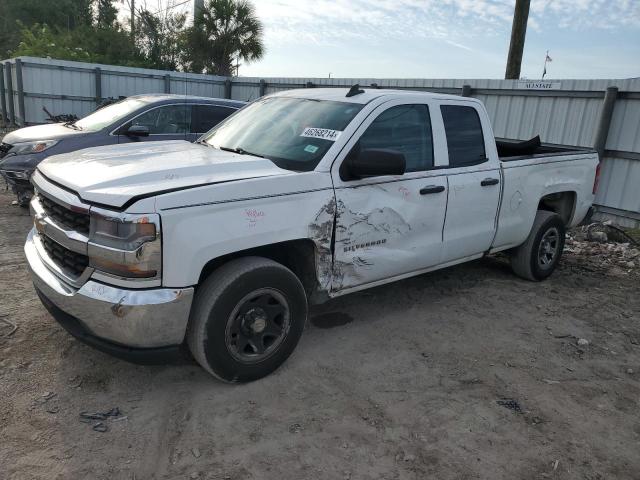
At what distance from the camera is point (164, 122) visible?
7836 mm

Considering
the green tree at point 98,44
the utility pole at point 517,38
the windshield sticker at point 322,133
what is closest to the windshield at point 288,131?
the windshield sticker at point 322,133

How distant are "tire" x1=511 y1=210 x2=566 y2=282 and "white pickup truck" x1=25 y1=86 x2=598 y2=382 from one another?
74 centimetres

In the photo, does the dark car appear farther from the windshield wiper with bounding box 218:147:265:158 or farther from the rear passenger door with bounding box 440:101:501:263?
the rear passenger door with bounding box 440:101:501:263

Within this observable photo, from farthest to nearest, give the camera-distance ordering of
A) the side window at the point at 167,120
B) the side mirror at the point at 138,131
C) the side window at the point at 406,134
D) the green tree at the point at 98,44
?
1. the green tree at the point at 98,44
2. the side window at the point at 167,120
3. the side mirror at the point at 138,131
4. the side window at the point at 406,134

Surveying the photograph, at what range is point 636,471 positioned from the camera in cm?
292

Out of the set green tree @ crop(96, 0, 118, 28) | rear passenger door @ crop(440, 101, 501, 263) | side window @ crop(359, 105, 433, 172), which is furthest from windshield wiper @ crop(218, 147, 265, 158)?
green tree @ crop(96, 0, 118, 28)

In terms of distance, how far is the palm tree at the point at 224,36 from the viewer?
22.8m

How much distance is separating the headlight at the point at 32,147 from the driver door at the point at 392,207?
5016 millimetres

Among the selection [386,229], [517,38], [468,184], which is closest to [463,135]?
[468,184]

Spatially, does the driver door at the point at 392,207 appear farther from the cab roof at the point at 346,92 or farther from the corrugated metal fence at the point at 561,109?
the corrugated metal fence at the point at 561,109

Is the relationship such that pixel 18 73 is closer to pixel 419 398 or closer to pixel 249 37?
pixel 249 37

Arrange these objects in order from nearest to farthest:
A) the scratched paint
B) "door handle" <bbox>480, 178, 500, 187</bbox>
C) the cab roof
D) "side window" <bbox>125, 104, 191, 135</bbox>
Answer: the scratched paint → the cab roof → "door handle" <bbox>480, 178, 500, 187</bbox> → "side window" <bbox>125, 104, 191, 135</bbox>

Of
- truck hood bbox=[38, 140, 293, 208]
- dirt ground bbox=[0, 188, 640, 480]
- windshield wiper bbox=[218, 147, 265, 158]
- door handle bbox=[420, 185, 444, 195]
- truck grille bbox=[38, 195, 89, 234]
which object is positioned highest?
windshield wiper bbox=[218, 147, 265, 158]

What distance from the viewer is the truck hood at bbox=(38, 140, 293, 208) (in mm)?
2971
